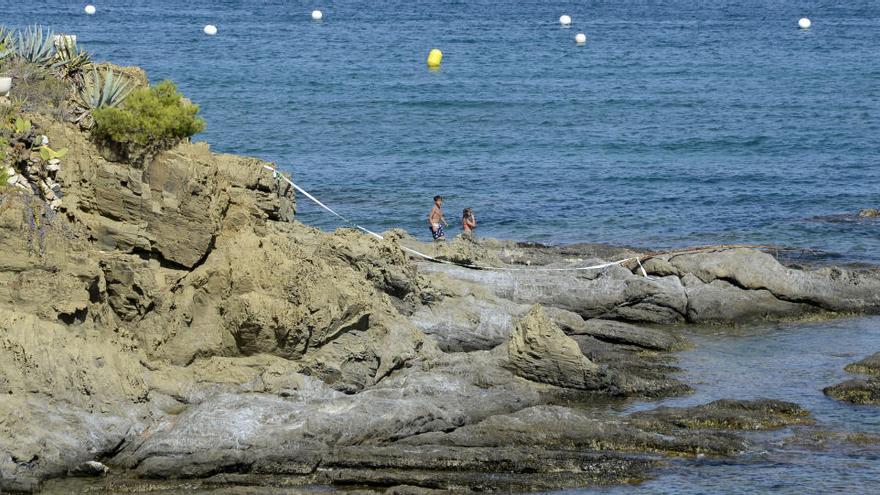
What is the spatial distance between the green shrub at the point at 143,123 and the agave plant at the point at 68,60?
1.31m

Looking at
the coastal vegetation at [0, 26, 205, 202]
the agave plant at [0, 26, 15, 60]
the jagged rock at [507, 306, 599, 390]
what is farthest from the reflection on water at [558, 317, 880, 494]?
the agave plant at [0, 26, 15, 60]

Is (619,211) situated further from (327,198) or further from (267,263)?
(267,263)

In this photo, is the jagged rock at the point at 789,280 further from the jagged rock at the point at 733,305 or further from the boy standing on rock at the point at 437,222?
the boy standing on rock at the point at 437,222

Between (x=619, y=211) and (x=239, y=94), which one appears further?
(x=239, y=94)

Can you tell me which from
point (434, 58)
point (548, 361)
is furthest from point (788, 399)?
point (434, 58)

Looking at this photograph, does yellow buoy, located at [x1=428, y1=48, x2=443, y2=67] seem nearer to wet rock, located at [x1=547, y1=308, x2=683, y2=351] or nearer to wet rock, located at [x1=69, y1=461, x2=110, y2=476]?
wet rock, located at [x1=547, y1=308, x2=683, y2=351]

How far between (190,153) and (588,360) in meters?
6.89

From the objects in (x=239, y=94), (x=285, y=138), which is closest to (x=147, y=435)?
(x=285, y=138)

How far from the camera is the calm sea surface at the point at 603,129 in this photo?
23.0 m

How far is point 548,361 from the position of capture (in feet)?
66.6

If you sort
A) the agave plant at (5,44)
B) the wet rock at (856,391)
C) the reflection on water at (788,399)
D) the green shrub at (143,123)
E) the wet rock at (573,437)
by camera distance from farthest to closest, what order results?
the agave plant at (5,44) < the wet rock at (856,391) < the green shrub at (143,123) < the wet rock at (573,437) < the reflection on water at (788,399)

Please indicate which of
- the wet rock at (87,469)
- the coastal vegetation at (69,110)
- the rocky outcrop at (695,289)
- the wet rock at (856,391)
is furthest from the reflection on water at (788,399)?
the coastal vegetation at (69,110)

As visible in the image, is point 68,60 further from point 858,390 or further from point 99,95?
point 858,390

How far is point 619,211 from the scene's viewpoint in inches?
1377
